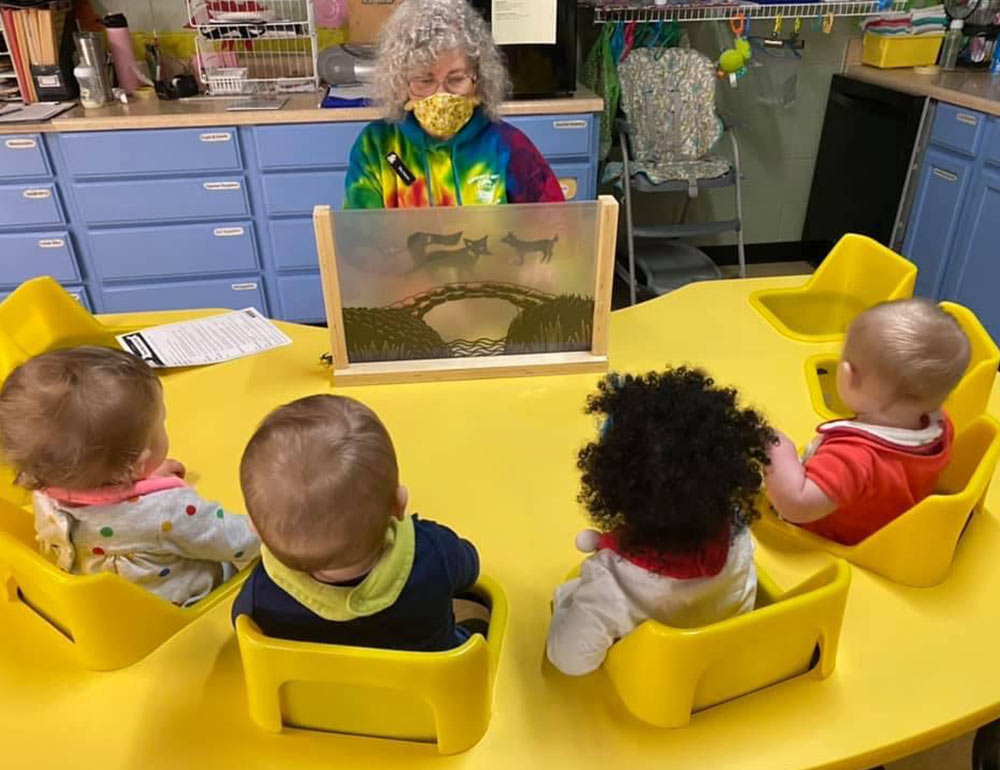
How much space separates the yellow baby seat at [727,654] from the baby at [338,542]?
22 cm

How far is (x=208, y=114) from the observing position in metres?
2.75

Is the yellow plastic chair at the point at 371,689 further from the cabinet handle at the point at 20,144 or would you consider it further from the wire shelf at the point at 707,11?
the wire shelf at the point at 707,11

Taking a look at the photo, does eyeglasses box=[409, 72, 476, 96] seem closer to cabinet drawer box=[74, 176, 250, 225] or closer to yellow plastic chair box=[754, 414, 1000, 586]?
yellow plastic chair box=[754, 414, 1000, 586]

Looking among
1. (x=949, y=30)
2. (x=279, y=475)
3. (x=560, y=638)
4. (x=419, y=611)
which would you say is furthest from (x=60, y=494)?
(x=949, y=30)

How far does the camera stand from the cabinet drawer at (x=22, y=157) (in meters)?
2.71

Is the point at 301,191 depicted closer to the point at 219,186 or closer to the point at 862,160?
the point at 219,186

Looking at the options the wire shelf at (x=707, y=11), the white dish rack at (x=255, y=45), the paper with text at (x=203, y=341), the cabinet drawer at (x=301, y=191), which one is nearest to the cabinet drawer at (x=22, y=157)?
the white dish rack at (x=255, y=45)

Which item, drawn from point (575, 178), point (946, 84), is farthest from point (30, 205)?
point (946, 84)

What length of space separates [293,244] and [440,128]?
1.52 metres

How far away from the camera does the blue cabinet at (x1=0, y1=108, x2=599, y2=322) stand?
2789 millimetres

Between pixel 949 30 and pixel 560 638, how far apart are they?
11.3 feet

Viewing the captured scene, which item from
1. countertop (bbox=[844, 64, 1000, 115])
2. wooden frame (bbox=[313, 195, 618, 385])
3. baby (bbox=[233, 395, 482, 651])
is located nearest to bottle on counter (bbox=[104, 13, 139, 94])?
wooden frame (bbox=[313, 195, 618, 385])

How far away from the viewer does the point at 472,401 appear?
1.38 m

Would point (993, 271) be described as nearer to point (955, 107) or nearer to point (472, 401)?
point (955, 107)
